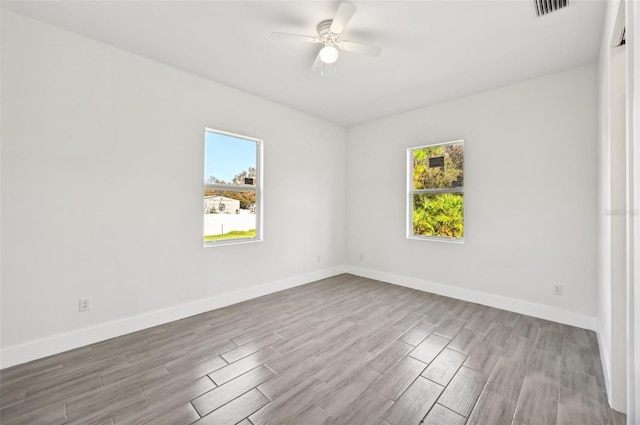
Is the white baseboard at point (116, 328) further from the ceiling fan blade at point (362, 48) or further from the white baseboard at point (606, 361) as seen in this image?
the white baseboard at point (606, 361)

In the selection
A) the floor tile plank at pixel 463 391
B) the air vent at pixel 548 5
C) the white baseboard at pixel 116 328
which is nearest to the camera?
the floor tile plank at pixel 463 391

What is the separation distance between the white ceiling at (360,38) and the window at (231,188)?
79cm

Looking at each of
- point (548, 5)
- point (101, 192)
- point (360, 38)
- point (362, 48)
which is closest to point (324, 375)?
point (101, 192)

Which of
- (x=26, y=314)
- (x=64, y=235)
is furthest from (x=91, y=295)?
(x=64, y=235)

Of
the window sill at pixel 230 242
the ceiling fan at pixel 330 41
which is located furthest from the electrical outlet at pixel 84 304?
the ceiling fan at pixel 330 41

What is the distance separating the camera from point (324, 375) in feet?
6.69

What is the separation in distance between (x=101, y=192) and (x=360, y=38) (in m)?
2.93

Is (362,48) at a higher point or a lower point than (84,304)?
higher

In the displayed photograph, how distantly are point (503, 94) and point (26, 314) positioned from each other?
554 centimetres

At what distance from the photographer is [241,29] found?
2383 millimetres

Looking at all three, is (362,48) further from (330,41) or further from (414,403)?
(414,403)

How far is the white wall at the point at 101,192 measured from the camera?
2193mm

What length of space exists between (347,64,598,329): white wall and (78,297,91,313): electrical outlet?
4008 mm

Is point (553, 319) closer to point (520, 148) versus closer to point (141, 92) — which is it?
point (520, 148)
